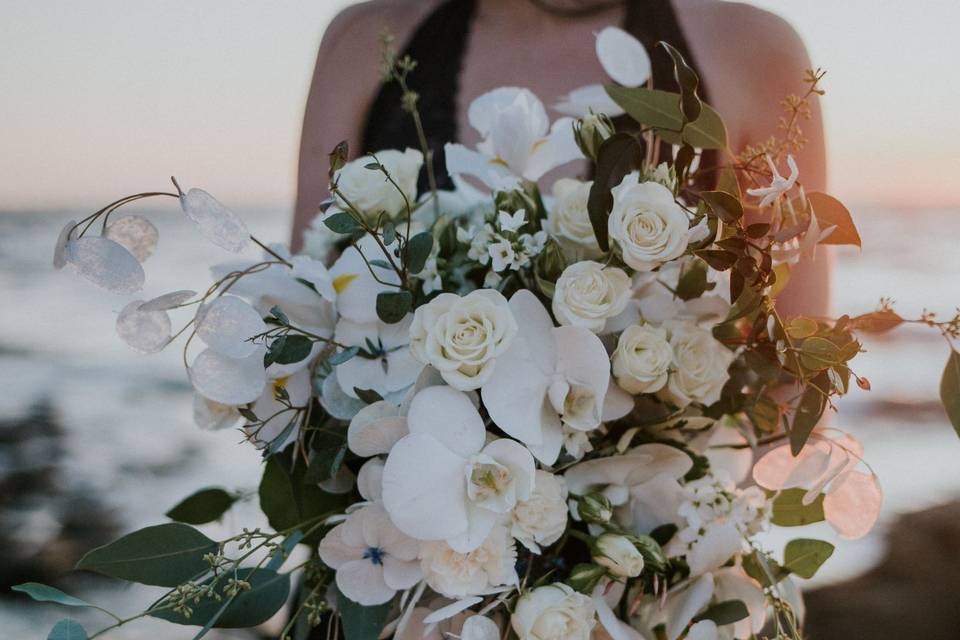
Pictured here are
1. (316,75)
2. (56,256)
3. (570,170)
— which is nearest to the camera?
(56,256)

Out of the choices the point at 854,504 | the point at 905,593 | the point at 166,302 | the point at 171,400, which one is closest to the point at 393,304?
the point at 166,302

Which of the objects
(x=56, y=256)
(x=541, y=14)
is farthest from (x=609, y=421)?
(x=541, y=14)

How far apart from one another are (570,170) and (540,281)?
51 cm

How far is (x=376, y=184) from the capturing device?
63 centimetres

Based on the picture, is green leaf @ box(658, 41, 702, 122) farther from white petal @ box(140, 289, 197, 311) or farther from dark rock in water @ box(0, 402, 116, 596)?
dark rock in water @ box(0, 402, 116, 596)

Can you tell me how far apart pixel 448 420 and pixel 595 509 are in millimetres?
112

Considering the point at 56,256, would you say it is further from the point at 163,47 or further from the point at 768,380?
the point at 163,47

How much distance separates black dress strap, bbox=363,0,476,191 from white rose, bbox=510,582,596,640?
700mm

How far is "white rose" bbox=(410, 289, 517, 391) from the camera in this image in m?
0.48

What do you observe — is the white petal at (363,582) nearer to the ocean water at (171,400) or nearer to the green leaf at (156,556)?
the green leaf at (156,556)

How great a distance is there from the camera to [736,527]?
56 cm

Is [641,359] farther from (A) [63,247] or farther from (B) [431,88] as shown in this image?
(B) [431,88]

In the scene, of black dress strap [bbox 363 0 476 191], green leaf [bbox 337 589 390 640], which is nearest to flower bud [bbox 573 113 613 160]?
green leaf [bbox 337 589 390 640]

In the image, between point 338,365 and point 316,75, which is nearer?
point 338,365
